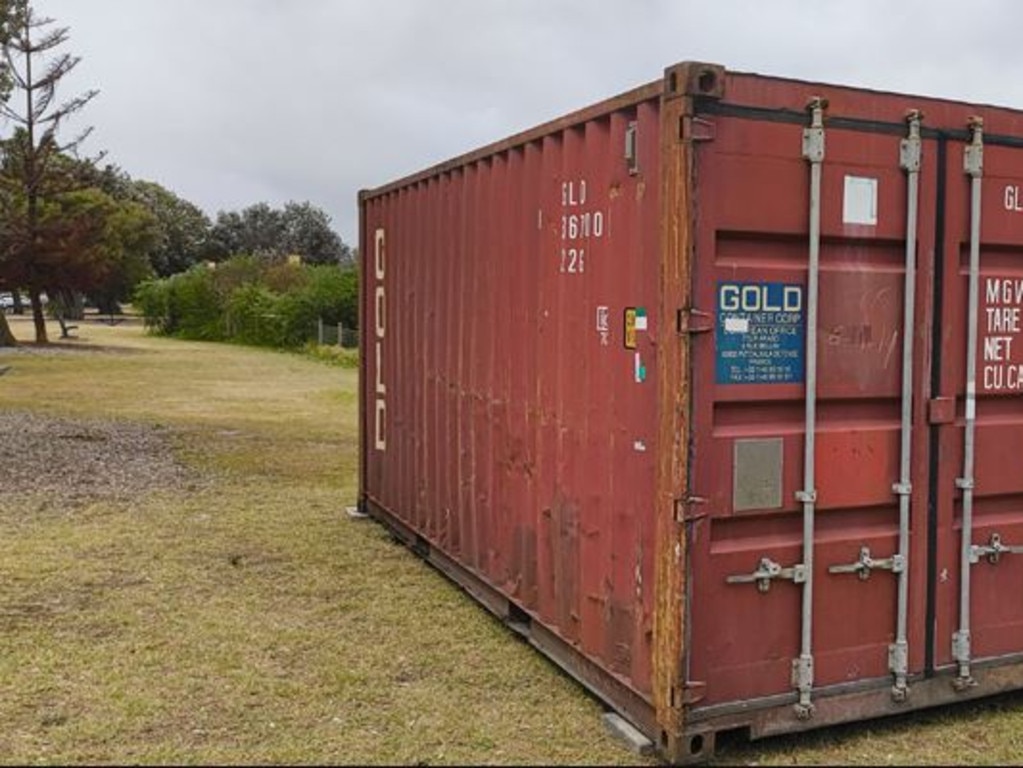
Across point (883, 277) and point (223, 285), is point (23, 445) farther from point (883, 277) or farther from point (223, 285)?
point (223, 285)

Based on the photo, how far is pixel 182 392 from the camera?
68.9ft

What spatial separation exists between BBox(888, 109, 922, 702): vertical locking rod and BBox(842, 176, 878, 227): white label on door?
155mm

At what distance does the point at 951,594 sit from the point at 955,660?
283mm

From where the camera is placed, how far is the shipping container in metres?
4.23

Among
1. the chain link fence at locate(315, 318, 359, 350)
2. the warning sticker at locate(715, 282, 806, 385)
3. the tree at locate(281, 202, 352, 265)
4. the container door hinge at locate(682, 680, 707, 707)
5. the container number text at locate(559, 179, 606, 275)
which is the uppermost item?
the tree at locate(281, 202, 352, 265)

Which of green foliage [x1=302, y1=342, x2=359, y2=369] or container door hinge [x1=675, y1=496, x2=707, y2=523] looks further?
green foliage [x1=302, y1=342, x2=359, y2=369]

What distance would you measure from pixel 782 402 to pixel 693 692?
1.17m

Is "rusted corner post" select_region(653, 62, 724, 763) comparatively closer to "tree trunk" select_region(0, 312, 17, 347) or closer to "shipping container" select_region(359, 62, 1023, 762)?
"shipping container" select_region(359, 62, 1023, 762)

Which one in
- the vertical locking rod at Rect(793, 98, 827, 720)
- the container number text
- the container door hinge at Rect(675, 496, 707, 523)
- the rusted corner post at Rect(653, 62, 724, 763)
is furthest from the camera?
the container number text

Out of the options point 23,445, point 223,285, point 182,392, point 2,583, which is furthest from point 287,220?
point 2,583

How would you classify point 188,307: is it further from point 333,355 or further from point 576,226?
point 576,226

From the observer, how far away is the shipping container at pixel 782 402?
13.9ft

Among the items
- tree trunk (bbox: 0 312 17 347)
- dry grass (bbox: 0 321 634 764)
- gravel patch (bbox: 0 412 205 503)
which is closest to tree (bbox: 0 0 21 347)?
tree trunk (bbox: 0 312 17 347)

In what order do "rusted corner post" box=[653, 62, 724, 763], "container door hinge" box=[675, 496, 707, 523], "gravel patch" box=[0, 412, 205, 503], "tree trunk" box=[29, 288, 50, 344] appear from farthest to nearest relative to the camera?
"tree trunk" box=[29, 288, 50, 344] < "gravel patch" box=[0, 412, 205, 503] < "container door hinge" box=[675, 496, 707, 523] < "rusted corner post" box=[653, 62, 724, 763]
